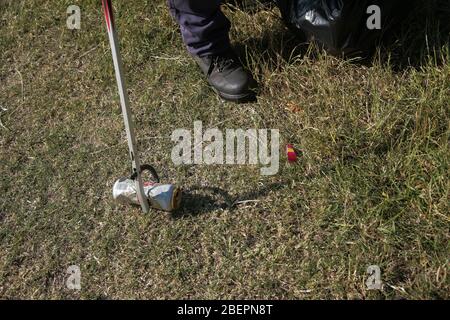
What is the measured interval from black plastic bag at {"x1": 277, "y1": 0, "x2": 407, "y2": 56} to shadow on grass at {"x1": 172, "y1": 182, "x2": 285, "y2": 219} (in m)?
0.74

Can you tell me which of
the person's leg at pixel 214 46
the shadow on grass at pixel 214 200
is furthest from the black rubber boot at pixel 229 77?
the shadow on grass at pixel 214 200

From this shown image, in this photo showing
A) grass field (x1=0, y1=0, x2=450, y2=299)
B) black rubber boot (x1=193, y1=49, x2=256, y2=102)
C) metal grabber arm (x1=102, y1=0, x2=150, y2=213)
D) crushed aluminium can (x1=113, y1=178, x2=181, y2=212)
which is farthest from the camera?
black rubber boot (x1=193, y1=49, x2=256, y2=102)

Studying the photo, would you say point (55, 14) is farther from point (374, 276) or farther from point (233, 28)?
point (374, 276)

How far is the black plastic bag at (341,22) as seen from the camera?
2.54m

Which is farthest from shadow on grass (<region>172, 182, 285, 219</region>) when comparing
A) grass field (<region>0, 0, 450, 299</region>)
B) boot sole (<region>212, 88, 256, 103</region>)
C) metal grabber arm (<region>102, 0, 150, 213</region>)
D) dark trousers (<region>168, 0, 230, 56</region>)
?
dark trousers (<region>168, 0, 230, 56</region>)

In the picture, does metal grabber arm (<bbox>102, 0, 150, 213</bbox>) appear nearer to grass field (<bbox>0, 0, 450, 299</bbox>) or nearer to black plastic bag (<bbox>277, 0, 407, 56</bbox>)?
grass field (<bbox>0, 0, 450, 299</bbox>)

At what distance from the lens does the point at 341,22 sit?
2551 millimetres

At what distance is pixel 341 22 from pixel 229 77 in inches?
22.0

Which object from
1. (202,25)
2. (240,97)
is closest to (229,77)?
(240,97)

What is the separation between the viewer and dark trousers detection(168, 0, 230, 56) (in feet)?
8.50

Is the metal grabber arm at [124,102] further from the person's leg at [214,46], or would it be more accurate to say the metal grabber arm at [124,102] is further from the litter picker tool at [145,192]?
the person's leg at [214,46]

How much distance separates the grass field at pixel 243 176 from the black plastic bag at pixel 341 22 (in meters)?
0.08

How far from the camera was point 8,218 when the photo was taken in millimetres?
2418

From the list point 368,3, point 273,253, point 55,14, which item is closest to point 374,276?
point 273,253
